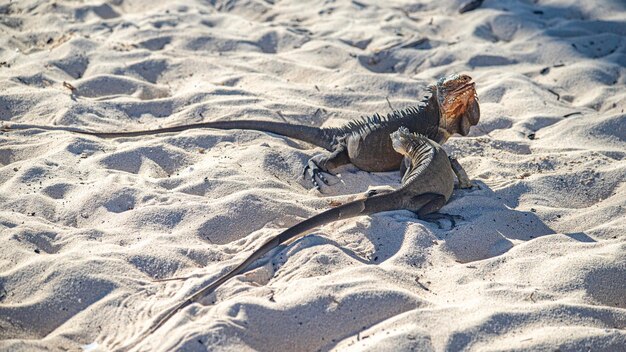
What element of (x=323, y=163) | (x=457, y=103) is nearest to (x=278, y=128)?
(x=323, y=163)

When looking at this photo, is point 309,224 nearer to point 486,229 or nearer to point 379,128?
point 486,229

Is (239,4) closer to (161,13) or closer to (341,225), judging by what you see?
(161,13)

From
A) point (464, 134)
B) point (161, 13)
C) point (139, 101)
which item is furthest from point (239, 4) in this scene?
point (464, 134)

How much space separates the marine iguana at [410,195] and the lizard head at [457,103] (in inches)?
16.5

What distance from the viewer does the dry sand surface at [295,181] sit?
284cm

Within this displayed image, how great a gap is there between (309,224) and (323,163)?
44.8 inches

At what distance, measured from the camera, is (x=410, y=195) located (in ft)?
12.9

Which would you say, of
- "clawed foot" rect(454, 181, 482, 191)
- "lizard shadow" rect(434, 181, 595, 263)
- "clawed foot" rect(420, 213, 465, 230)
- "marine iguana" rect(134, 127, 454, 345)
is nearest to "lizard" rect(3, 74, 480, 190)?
"marine iguana" rect(134, 127, 454, 345)

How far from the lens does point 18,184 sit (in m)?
3.92

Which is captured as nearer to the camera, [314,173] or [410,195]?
[410,195]

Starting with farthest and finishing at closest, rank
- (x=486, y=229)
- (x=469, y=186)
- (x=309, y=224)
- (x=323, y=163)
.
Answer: (x=323, y=163) < (x=469, y=186) < (x=486, y=229) < (x=309, y=224)

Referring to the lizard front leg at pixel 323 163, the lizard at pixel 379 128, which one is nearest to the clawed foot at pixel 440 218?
the lizard front leg at pixel 323 163

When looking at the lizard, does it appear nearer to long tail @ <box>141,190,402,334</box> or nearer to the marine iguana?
the marine iguana

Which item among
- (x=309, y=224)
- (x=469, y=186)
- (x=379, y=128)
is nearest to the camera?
(x=309, y=224)
